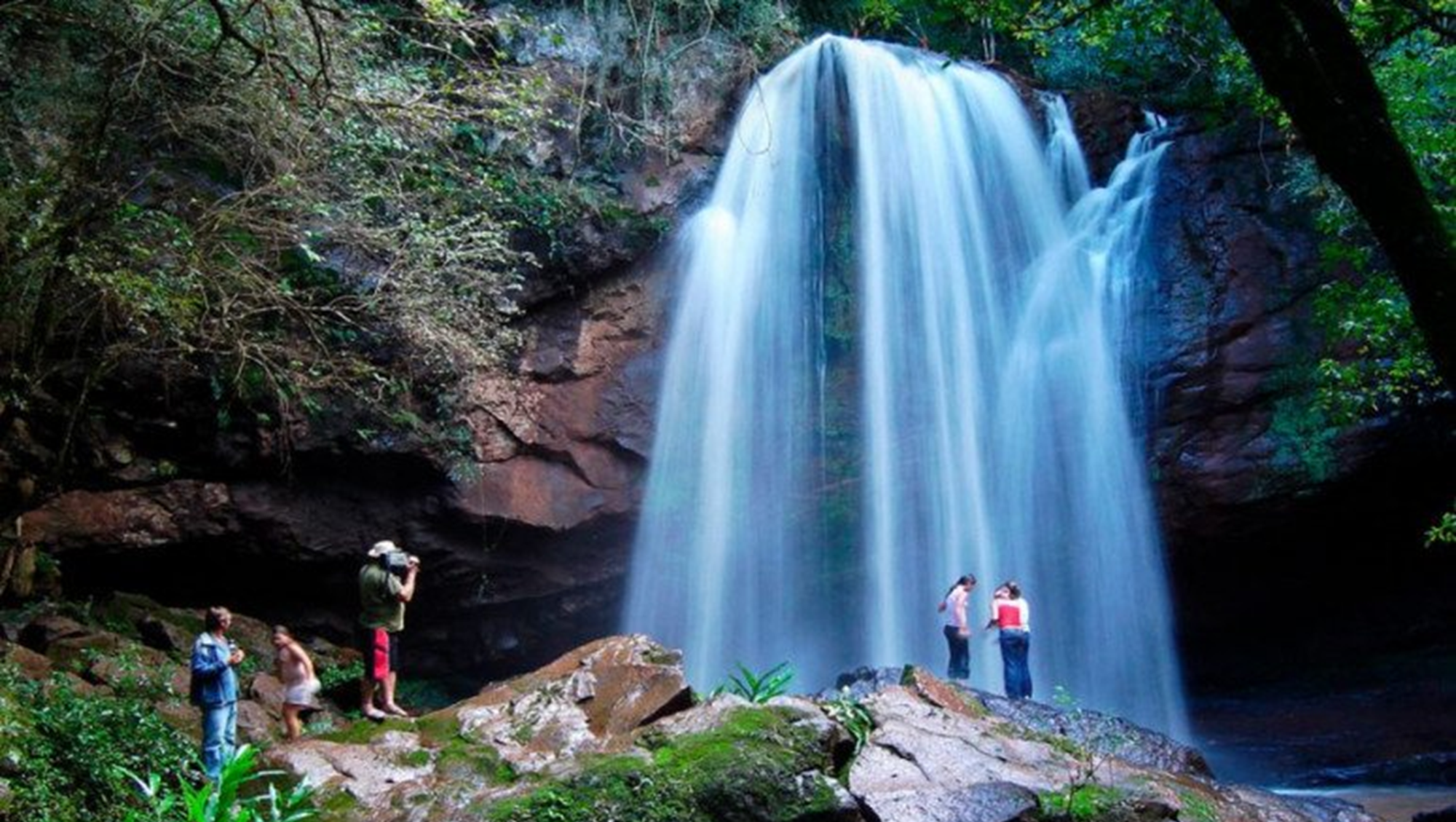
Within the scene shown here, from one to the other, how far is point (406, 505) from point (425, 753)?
6542mm

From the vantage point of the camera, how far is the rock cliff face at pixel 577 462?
12.5 meters

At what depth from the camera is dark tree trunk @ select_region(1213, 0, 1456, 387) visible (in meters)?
3.30

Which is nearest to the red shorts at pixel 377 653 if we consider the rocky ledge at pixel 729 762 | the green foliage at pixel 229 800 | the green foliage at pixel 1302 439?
the rocky ledge at pixel 729 762

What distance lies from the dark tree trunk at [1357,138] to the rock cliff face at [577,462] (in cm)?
1016

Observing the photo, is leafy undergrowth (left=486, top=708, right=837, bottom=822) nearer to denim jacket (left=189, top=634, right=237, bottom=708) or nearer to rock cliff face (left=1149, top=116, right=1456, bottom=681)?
denim jacket (left=189, top=634, right=237, bottom=708)

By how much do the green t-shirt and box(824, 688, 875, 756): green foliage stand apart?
134 inches

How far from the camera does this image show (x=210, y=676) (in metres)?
7.15

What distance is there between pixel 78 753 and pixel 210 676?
0.88 m

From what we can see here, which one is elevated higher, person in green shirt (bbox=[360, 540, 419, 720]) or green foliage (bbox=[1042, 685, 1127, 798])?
person in green shirt (bbox=[360, 540, 419, 720])

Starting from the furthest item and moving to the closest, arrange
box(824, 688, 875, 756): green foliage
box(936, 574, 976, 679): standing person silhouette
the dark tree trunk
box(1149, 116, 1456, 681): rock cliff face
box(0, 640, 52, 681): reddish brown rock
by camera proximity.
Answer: box(1149, 116, 1456, 681): rock cliff face → box(936, 574, 976, 679): standing person silhouette → box(0, 640, 52, 681): reddish brown rock → box(824, 688, 875, 756): green foliage → the dark tree trunk

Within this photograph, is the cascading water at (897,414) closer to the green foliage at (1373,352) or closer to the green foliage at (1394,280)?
the green foliage at (1373,352)

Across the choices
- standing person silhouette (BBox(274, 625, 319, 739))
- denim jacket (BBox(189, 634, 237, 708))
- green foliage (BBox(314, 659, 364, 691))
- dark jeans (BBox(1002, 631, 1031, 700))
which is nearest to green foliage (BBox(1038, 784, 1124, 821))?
dark jeans (BBox(1002, 631, 1031, 700))

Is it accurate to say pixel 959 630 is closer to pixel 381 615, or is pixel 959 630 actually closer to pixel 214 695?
pixel 381 615

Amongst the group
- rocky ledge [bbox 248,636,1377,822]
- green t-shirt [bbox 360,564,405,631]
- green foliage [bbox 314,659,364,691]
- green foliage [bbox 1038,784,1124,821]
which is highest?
green t-shirt [bbox 360,564,405,631]
